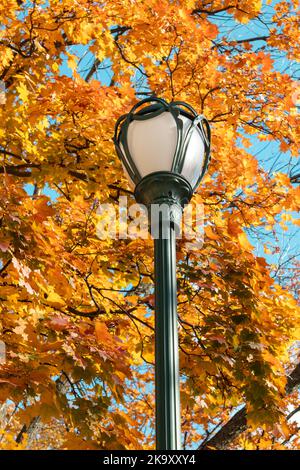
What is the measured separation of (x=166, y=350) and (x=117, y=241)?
9.56ft

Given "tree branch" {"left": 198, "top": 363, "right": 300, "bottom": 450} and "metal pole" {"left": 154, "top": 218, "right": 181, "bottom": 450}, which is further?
"tree branch" {"left": 198, "top": 363, "right": 300, "bottom": 450}

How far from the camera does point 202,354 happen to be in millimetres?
4781

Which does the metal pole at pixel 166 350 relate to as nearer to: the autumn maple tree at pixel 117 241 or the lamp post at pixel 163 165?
the lamp post at pixel 163 165

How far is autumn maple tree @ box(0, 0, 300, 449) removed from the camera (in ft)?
11.8

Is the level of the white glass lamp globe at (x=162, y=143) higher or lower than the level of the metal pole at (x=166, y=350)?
higher

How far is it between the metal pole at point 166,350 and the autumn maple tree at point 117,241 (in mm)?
1055

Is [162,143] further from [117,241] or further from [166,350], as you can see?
[117,241]

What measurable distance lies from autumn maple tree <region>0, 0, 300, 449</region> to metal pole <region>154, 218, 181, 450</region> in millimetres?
1055

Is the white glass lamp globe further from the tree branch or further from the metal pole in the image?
the tree branch

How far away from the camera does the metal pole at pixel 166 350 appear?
220 cm

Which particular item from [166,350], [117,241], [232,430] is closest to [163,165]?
[166,350]

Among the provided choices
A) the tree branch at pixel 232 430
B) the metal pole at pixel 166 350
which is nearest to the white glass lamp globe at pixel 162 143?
the metal pole at pixel 166 350

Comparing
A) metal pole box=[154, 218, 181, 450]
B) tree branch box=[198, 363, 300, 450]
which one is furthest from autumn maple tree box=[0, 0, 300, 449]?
metal pole box=[154, 218, 181, 450]
